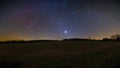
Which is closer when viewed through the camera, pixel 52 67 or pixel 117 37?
pixel 52 67

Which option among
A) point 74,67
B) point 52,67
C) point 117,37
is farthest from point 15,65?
point 117,37

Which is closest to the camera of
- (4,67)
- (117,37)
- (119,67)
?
(119,67)

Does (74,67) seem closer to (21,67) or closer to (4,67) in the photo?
(21,67)

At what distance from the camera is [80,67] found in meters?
15.6

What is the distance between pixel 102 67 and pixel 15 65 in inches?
227

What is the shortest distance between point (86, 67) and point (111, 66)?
160 centimetres

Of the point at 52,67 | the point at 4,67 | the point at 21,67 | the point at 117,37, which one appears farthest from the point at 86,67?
the point at 117,37

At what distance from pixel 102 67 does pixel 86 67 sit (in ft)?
3.18

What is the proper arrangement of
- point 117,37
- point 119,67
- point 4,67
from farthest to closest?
point 117,37 → point 4,67 → point 119,67

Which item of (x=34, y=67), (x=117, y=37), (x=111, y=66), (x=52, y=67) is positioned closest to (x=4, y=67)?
(x=34, y=67)

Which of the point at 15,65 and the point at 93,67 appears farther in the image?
the point at 15,65

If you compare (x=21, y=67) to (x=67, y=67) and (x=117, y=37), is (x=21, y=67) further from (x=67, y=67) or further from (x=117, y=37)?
(x=117, y=37)

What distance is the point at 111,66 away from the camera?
15.7 m

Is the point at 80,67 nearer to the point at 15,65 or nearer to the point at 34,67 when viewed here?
the point at 34,67
